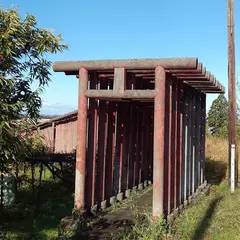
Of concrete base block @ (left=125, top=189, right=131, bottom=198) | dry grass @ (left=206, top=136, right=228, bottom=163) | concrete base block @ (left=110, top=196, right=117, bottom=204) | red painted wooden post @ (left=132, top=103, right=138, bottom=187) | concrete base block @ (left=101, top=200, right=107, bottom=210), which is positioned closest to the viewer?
concrete base block @ (left=101, top=200, right=107, bottom=210)

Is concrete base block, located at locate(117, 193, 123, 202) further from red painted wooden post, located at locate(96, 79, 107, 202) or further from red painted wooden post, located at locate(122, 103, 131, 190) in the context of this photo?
red painted wooden post, located at locate(96, 79, 107, 202)

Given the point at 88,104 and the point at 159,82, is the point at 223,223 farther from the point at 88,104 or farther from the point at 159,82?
the point at 88,104

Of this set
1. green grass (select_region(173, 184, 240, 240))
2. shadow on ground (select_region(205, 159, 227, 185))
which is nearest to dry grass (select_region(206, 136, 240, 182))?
shadow on ground (select_region(205, 159, 227, 185))

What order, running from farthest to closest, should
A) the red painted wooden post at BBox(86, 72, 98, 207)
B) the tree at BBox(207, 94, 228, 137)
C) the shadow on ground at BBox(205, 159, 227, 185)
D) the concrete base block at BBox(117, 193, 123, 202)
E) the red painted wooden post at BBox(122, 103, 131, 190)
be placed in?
1. the tree at BBox(207, 94, 228, 137)
2. the shadow on ground at BBox(205, 159, 227, 185)
3. the red painted wooden post at BBox(122, 103, 131, 190)
4. the concrete base block at BBox(117, 193, 123, 202)
5. the red painted wooden post at BBox(86, 72, 98, 207)

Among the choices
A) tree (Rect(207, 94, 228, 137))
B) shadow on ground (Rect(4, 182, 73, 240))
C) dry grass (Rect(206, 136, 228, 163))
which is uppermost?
tree (Rect(207, 94, 228, 137))

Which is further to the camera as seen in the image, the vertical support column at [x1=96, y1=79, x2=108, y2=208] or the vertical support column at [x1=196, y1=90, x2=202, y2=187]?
the vertical support column at [x1=196, y1=90, x2=202, y2=187]

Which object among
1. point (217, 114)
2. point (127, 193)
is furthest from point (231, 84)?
point (217, 114)

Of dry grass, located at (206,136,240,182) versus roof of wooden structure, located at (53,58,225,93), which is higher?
roof of wooden structure, located at (53,58,225,93)

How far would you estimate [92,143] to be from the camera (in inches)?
314

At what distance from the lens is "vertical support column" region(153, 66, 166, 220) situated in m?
6.88

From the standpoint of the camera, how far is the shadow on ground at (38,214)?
754 centimetres

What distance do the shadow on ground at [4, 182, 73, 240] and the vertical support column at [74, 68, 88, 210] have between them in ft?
2.88

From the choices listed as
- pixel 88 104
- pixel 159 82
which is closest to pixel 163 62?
pixel 159 82

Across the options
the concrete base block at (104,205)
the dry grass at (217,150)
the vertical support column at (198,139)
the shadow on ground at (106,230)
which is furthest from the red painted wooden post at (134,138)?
the dry grass at (217,150)
